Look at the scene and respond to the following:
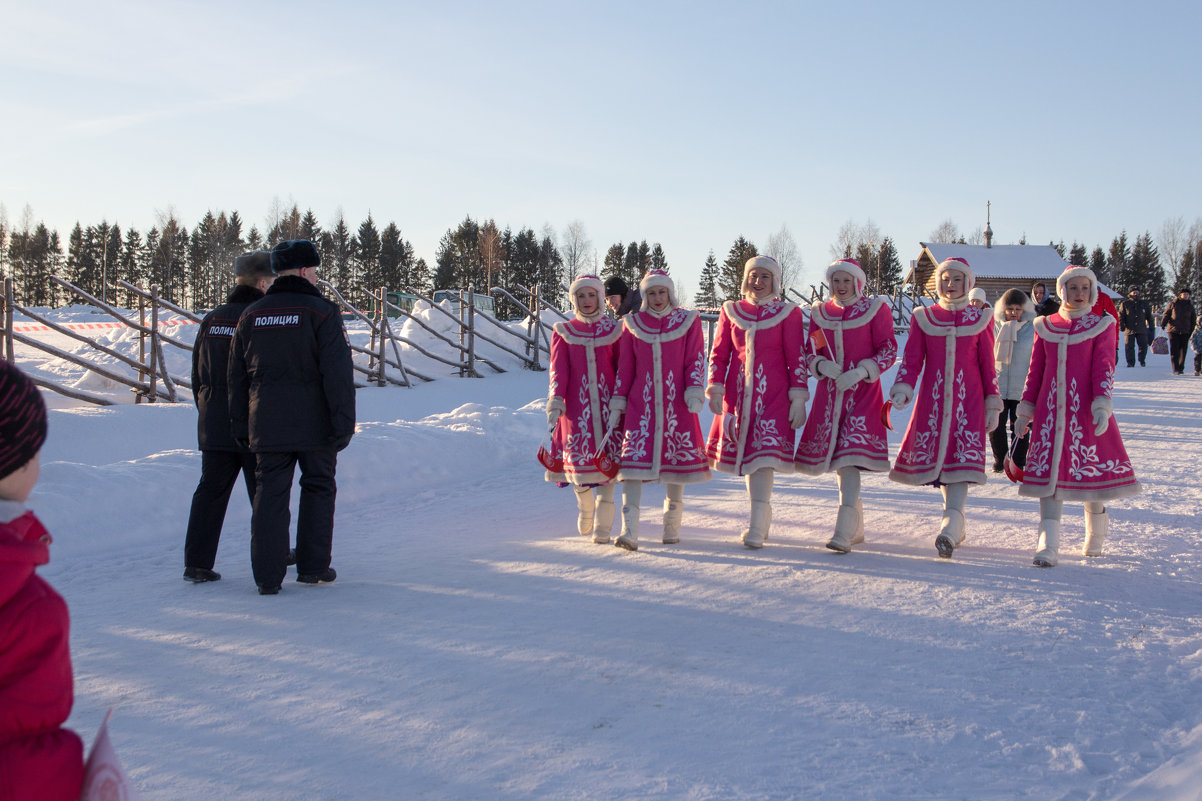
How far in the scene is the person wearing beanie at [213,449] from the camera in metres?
4.45

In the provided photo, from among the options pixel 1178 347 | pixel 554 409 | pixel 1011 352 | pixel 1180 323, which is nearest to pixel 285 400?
pixel 554 409

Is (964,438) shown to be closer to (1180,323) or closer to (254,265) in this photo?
(254,265)

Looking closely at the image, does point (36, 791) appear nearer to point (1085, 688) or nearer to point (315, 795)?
point (315, 795)

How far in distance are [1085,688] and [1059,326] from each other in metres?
2.43

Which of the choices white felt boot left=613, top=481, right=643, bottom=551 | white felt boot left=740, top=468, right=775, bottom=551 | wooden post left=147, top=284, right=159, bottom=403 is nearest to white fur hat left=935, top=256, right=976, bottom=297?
white felt boot left=740, top=468, right=775, bottom=551

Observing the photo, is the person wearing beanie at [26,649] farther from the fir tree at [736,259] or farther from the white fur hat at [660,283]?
the fir tree at [736,259]

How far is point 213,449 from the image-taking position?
4465 millimetres

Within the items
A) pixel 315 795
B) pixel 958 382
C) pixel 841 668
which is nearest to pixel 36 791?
pixel 315 795

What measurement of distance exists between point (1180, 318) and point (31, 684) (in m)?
18.5

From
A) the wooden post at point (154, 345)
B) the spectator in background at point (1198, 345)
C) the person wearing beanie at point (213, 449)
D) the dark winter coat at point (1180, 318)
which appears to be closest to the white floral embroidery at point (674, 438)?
the person wearing beanie at point (213, 449)

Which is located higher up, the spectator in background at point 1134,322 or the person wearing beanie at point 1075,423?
the spectator in background at point 1134,322

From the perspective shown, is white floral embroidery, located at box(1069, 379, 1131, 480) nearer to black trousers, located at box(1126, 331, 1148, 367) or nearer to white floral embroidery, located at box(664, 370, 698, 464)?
white floral embroidery, located at box(664, 370, 698, 464)

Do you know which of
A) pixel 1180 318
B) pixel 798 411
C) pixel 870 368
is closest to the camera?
pixel 870 368

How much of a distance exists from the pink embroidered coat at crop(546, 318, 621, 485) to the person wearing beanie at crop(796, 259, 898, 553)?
3.76 feet
